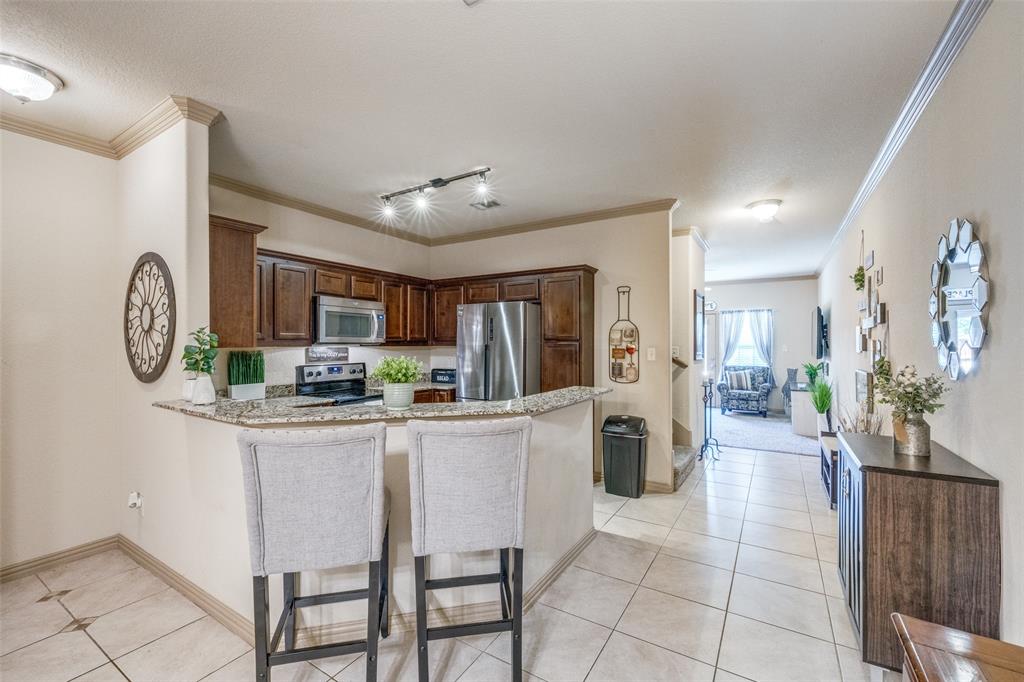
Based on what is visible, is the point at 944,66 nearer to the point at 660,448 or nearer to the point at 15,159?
the point at 660,448

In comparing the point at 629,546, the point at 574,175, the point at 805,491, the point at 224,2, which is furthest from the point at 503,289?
the point at 805,491

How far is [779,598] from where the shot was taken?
2371mm

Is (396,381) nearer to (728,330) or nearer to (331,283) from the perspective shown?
(331,283)

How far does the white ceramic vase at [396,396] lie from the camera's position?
2037mm

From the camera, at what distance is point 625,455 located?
3939mm

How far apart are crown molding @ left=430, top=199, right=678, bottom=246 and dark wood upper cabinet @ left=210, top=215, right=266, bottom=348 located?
2486 mm

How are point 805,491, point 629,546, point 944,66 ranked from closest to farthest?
point 944,66 < point 629,546 < point 805,491

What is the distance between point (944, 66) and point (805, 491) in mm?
3513

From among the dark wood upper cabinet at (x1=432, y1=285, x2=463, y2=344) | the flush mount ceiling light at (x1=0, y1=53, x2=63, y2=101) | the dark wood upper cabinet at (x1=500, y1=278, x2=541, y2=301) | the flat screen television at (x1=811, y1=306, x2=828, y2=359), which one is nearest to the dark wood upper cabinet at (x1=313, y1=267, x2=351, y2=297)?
the dark wood upper cabinet at (x1=432, y1=285, x2=463, y2=344)

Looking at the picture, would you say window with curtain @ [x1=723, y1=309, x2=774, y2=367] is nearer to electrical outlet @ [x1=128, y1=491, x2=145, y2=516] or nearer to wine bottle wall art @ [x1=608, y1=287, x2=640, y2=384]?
wine bottle wall art @ [x1=608, y1=287, x2=640, y2=384]

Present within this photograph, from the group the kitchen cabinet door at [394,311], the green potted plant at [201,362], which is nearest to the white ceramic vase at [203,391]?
the green potted plant at [201,362]

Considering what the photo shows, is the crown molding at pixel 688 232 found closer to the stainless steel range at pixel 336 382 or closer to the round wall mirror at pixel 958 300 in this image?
the round wall mirror at pixel 958 300

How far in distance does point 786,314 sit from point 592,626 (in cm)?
833

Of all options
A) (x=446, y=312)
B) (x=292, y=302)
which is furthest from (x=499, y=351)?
(x=292, y=302)
